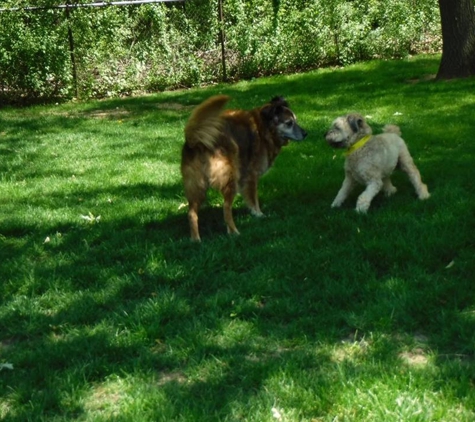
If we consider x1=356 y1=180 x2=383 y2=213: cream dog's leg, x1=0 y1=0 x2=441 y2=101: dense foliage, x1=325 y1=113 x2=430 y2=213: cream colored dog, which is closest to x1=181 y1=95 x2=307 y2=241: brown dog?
x1=325 y1=113 x2=430 y2=213: cream colored dog

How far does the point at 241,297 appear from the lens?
4.45 meters

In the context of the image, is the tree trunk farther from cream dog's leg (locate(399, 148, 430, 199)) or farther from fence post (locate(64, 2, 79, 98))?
fence post (locate(64, 2, 79, 98))

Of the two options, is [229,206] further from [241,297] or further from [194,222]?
[241,297]

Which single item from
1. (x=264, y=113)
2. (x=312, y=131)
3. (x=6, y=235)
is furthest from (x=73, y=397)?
(x=312, y=131)

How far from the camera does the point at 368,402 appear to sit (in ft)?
10.3

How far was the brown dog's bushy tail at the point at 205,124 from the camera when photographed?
5.41 m

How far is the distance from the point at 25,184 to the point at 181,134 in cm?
290

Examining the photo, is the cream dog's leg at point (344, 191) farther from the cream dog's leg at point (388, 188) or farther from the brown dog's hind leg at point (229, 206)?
the brown dog's hind leg at point (229, 206)

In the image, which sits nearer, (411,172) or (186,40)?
(411,172)

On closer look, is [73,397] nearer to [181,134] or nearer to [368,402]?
[368,402]

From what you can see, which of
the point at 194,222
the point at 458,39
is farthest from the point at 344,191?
the point at 458,39

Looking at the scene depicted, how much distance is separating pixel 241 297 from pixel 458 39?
9.61 m

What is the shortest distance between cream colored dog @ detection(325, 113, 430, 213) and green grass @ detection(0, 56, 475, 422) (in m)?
0.19

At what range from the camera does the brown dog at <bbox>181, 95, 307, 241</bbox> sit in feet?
17.9
